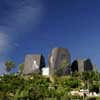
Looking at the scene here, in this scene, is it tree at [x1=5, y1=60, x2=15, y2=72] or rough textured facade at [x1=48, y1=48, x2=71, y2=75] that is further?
tree at [x1=5, y1=60, x2=15, y2=72]

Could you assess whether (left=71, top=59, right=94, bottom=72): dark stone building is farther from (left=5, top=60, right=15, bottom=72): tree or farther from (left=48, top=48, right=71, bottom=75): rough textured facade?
(left=5, top=60, right=15, bottom=72): tree

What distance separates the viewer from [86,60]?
2181 inches

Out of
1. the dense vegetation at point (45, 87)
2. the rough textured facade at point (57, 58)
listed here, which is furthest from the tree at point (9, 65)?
the rough textured facade at point (57, 58)

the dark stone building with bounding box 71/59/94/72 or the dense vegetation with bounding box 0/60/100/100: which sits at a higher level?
the dark stone building with bounding box 71/59/94/72

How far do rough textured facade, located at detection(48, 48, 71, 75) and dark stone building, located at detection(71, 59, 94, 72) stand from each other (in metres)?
3.07

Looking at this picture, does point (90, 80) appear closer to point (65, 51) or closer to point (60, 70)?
point (60, 70)

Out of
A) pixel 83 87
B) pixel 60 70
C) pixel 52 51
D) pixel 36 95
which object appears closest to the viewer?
pixel 36 95

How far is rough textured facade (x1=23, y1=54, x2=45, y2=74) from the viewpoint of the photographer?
55312mm

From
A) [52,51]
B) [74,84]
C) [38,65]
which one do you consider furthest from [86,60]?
[74,84]

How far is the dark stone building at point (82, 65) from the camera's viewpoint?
178 ft

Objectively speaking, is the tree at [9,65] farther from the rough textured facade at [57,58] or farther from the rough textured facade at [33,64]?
the rough textured facade at [57,58]

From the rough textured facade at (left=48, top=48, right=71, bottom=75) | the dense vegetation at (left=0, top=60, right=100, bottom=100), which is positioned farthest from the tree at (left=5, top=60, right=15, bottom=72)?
the rough textured facade at (left=48, top=48, right=71, bottom=75)

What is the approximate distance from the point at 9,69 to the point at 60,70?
1705cm

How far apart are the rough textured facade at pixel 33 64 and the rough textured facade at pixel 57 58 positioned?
3.27 meters
